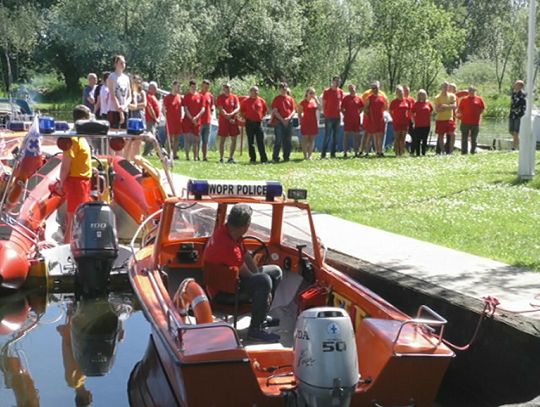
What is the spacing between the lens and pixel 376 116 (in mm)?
21312

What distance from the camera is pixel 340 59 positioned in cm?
4519

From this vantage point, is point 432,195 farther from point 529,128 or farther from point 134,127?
point 134,127

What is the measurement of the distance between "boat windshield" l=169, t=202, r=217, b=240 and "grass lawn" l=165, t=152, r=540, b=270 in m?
3.33

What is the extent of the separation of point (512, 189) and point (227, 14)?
29.7 meters

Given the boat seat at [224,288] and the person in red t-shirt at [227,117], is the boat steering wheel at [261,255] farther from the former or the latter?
the person in red t-shirt at [227,117]

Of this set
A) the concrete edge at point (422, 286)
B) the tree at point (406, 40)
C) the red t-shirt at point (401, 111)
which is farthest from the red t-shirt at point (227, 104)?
the tree at point (406, 40)

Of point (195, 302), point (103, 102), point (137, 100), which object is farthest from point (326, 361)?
point (137, 100)

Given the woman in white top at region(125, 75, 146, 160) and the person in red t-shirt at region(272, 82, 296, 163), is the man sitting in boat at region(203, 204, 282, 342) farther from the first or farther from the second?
the person in red t-shirt at region(272, 82, 296, 163)

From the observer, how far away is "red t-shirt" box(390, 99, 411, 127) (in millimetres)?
21375

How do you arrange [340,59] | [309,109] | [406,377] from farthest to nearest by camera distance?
[340,59], [309,109], [406,377]

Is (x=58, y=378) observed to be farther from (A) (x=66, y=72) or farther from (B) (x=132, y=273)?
(A) (x=66, y=72)

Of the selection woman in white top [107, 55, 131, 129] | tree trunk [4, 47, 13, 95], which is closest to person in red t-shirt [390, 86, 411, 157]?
woman in white top [107, 55, 131, 129]

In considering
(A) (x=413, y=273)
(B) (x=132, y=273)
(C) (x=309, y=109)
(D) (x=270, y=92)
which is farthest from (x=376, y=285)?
(D) (x=270, y=92)

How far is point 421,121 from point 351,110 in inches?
72.4
